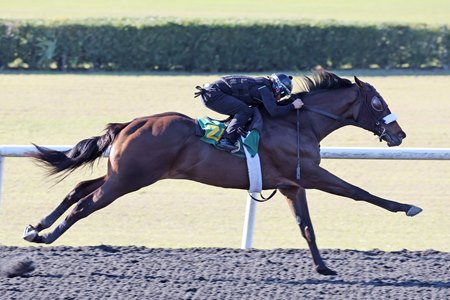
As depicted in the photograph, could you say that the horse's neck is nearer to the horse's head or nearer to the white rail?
the horse's head

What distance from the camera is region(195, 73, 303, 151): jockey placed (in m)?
6.60

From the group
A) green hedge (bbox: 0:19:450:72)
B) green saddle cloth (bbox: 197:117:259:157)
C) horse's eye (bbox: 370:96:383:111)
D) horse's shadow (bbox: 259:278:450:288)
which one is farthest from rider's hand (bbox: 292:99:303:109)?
green hedge (bbox: 0:19:450:72)

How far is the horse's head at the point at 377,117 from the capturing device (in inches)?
273

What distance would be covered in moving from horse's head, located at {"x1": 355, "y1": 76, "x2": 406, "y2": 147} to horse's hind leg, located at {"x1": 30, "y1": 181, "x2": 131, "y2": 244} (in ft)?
6.23

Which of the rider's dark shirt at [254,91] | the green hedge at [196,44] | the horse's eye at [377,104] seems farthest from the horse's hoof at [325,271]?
the green hedge at [196,44]

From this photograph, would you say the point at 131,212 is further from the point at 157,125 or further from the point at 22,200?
the point at 157,125

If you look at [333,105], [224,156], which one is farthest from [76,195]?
[333,105]

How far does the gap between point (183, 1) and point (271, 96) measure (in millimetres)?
34628

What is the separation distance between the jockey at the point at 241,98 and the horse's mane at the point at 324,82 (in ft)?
1.14

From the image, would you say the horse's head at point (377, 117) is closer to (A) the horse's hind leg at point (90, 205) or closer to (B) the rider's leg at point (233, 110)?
(B) the rider's leg at point (233, 110)

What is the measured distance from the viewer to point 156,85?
20.8m

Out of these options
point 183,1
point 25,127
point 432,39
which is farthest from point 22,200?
point 183,1

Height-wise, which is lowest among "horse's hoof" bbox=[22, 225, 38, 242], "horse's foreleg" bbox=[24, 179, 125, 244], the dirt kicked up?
the dirt kicked up

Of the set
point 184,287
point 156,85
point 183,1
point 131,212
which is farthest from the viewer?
point 183,1
